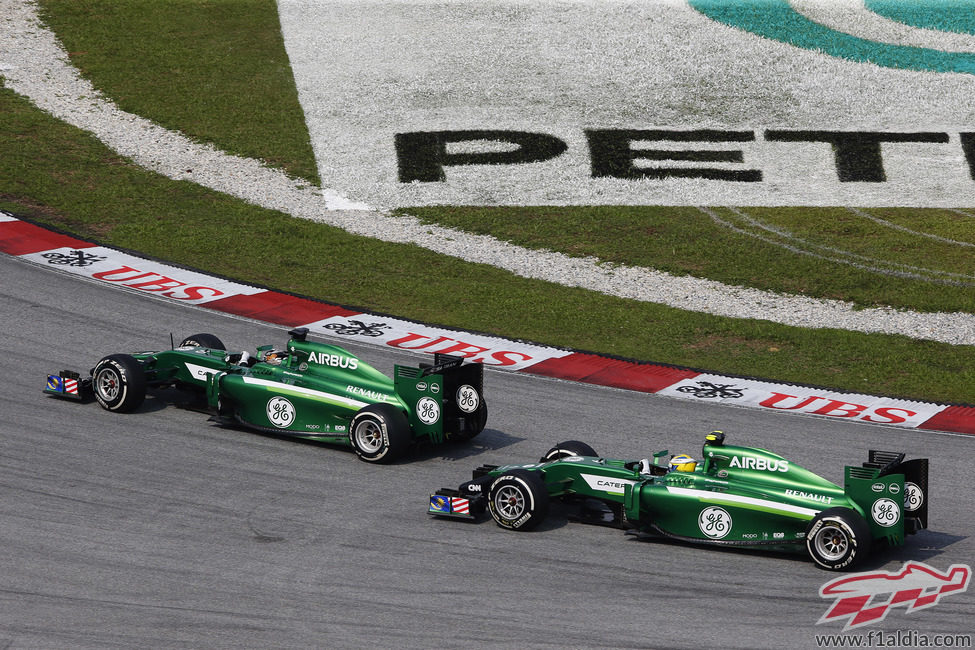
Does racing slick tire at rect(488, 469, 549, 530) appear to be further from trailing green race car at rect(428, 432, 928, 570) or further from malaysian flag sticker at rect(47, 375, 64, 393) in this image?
malaysian flag sticker at rect(47, 375, 64, 393)

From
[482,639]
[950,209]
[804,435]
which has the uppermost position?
[950,209]

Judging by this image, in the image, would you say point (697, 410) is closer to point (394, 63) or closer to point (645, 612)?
point (645, 612)

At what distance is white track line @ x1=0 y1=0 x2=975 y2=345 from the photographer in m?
22.5

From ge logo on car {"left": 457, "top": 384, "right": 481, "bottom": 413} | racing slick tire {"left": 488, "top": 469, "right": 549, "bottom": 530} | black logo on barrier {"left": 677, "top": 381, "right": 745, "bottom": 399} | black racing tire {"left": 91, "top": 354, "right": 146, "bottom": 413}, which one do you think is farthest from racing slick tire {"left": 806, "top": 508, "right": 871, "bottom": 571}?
black racing tire {"left": 91, "top": 354, "right": 146, "bottom": 413}

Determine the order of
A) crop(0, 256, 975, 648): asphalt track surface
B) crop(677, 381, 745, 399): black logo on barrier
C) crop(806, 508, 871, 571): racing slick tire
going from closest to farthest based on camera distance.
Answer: crop(0, 256, 975, 648): asphalt track surface < crop(806, 508, 871, 571): racing slick tire < crop(677, 381, 745, 399): black logo on barrier

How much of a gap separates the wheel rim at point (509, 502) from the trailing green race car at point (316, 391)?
6.38 feet

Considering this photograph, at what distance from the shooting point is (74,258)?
2314cm

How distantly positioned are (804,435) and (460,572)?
6.60 meters

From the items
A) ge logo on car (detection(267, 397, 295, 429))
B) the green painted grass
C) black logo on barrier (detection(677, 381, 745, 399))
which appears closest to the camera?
ge logo on car (detection(267, 397, 295, 429))

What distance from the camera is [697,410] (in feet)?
57.2

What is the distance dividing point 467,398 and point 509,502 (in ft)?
7.68

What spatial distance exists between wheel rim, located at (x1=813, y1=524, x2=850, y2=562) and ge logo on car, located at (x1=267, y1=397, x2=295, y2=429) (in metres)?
6.66

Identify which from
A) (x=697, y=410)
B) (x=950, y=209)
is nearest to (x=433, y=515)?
(x=697, y=410)

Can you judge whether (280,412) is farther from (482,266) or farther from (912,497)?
(482,266)
